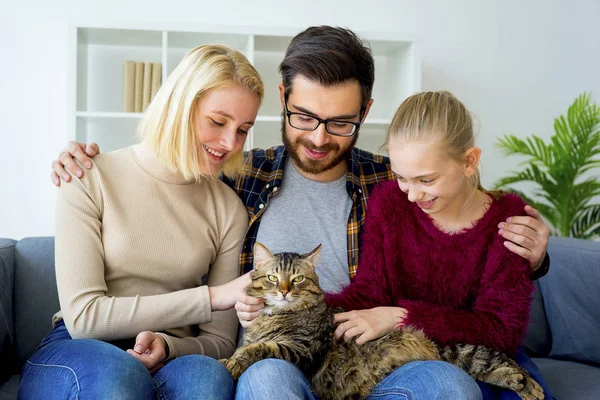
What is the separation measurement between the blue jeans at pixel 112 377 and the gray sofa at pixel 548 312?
1.71 feet

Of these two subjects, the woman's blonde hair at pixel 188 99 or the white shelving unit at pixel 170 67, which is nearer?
the woman's blonde hair at pixel 188 99

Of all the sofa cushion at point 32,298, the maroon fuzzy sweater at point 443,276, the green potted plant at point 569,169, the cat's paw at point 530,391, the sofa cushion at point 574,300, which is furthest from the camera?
the green potted plant at point 569,169

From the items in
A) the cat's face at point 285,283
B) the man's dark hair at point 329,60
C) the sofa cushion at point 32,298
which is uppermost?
the man's dark hair at point 329,60

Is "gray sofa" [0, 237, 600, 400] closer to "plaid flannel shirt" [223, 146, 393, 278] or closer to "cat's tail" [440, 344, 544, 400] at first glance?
"cat's tail" [440, 344, 544, 400]

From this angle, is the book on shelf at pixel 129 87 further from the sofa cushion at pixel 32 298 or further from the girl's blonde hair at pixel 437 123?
the girl's blonde hair at pixel 437 123

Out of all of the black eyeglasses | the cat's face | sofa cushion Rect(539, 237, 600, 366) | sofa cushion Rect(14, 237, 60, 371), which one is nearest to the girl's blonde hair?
the black eyeglasses

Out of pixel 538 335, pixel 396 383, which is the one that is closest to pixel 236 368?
pixel 396 383

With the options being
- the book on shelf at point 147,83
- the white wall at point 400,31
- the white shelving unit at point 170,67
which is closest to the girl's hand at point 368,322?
the white shelving unit at point 170,67

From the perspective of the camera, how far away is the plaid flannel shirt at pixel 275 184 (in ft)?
6.88

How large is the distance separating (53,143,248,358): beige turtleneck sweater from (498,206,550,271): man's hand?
84 cm

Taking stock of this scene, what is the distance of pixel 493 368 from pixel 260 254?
73 centimetres

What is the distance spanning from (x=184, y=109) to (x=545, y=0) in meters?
2.94

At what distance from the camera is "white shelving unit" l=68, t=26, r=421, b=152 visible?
3.24 meters

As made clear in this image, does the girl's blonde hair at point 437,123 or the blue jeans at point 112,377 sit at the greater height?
the girl's blonde hair at point 437,123
